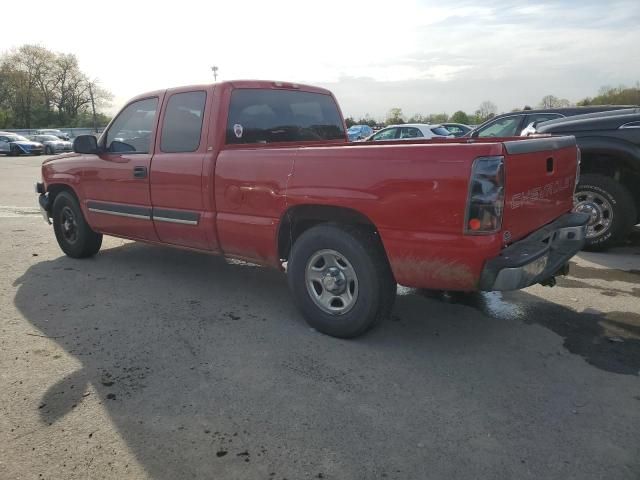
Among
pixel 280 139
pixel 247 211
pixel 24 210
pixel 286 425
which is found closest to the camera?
pixel 286 425

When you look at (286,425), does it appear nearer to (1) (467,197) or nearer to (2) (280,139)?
(1) (467,197)

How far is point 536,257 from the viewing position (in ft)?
10.2

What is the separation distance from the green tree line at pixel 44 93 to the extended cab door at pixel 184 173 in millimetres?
66196

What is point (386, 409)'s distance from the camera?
2814 millimetres

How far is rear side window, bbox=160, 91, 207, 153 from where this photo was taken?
4461 mm

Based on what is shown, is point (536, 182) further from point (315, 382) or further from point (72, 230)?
point (72, 230)

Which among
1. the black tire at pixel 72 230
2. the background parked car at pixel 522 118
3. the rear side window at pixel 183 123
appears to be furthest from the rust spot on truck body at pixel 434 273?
the background parked car at pixel 522 118

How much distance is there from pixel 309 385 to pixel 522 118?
7.35 m

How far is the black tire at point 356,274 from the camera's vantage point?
3.47 metres

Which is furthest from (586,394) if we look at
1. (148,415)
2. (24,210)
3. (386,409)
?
(24,210)

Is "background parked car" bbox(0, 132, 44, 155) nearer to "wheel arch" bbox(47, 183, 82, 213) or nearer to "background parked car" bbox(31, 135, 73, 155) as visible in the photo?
"background parked car" bbox(31, 135, 73, 155)

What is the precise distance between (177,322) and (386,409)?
2.00m

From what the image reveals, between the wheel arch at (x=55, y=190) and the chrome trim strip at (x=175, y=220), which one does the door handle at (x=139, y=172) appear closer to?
the chrome trim strip at (x=175, y=220)

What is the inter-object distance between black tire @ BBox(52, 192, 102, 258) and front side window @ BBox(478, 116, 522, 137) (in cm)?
676
